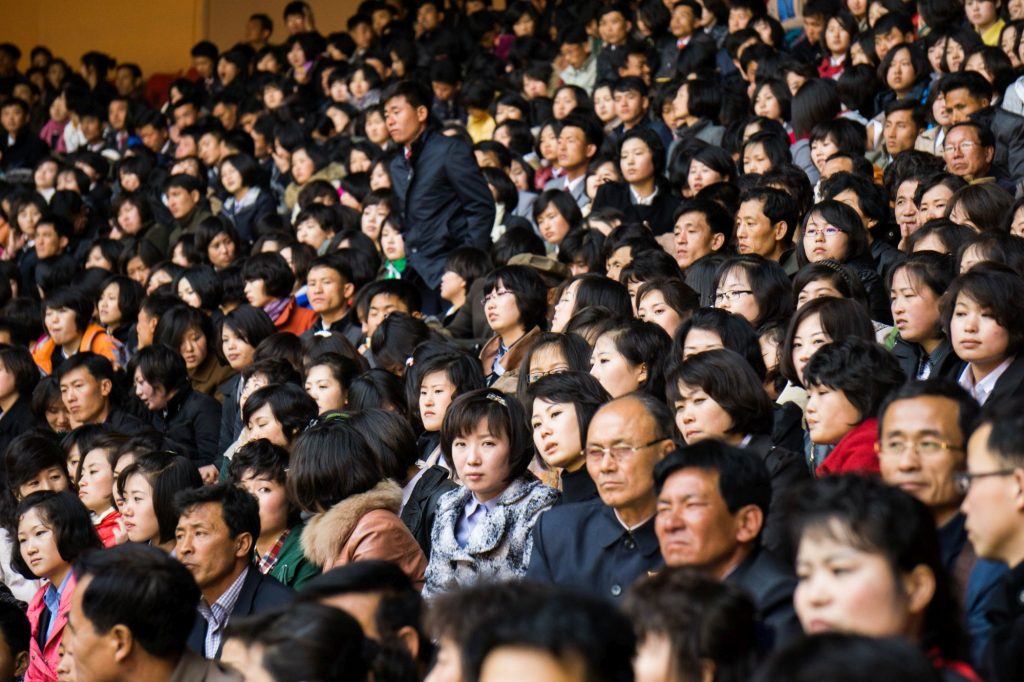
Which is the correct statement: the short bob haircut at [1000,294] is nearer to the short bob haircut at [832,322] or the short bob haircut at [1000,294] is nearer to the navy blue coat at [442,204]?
the short bob haircut at [832,322]

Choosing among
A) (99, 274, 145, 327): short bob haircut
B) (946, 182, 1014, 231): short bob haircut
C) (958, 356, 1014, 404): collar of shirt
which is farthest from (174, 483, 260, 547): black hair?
(99, 274, 145, 327): short bob haircut

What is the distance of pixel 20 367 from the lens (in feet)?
23.6

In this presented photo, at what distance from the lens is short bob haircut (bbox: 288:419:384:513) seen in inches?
176

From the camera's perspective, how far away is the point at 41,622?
15.5 feet

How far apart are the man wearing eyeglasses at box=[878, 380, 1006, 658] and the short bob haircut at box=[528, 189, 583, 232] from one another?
15.0 ft

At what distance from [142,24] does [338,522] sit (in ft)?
40.1

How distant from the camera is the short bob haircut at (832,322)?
14.8 feet

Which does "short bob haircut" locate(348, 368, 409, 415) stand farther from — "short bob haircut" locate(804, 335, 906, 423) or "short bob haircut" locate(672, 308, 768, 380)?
"short bob haircut" locate(804, 335, 906, 423)

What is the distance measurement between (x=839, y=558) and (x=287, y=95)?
34.7 ft

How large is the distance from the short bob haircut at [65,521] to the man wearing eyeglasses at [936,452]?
2898mm

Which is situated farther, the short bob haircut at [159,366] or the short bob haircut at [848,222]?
the short bob haircut at [159,366]

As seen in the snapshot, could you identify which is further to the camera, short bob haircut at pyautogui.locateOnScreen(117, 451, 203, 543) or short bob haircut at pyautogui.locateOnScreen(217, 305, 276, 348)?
short bob haircut at pyautogui.locateOnScreen(217, 305, 276, 348)

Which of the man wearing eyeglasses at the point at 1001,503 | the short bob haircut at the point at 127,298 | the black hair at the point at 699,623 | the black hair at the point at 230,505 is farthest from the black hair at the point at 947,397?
the short bob haircut at the point at 127,298

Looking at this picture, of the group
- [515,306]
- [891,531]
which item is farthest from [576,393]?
[515,306]
